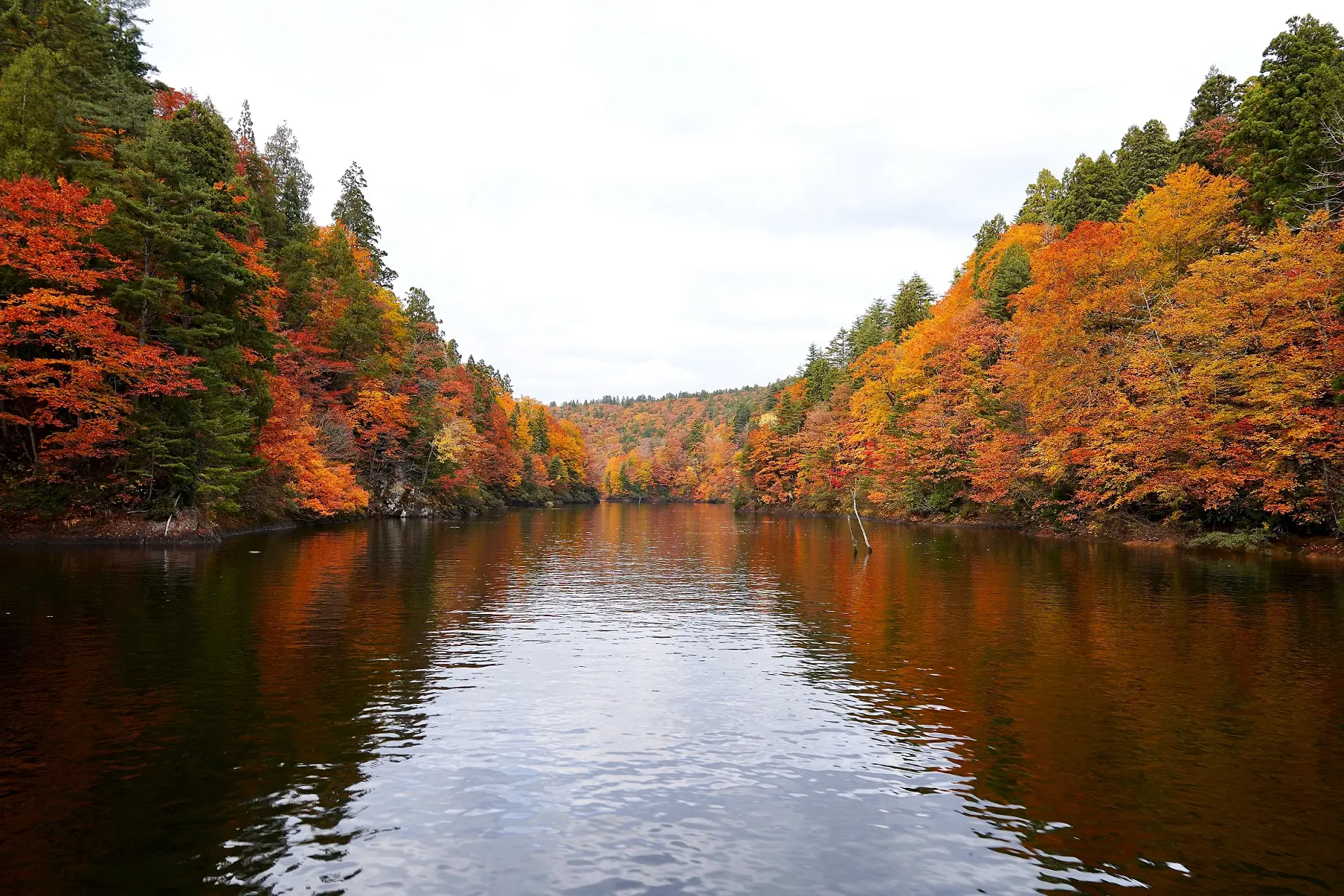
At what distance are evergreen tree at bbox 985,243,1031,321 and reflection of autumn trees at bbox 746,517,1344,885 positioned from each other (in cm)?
3647

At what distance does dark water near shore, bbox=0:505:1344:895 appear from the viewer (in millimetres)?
8016

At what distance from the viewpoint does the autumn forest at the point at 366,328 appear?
32375mm

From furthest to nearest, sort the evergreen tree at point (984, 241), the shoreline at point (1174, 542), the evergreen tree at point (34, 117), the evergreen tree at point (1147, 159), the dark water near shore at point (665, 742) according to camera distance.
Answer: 1. the evergreen tree at point (984, 241)
2. the evergreen tree at point (1147, 159)
3. the evergreen tree at point (34, 117)
4. the shoreline at point (1174, 542)
5. the dark water near shore at point (665, 742)

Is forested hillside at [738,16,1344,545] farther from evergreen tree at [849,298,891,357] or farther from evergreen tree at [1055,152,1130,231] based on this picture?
evergreen tree at [849,298,891,357]

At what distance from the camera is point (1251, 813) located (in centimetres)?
912

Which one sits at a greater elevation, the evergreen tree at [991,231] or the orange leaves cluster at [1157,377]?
the evergreen tree at [991,231]

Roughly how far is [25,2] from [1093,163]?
252 ft

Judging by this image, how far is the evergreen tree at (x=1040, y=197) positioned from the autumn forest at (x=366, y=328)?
17701 mm

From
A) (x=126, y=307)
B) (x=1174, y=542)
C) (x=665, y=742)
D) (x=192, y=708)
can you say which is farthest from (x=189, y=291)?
(x=1174, y=542)

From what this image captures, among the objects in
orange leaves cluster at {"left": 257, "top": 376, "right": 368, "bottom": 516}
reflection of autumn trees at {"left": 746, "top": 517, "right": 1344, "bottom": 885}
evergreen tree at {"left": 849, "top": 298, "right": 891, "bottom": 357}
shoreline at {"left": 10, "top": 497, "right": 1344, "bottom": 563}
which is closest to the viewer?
reflection of autumn trees at {"left": 746, "top": 517, "right": 1344, "bottom": 885}

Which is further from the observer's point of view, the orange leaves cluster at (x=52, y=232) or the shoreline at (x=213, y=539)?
the shoreline at (x=213, y=539)

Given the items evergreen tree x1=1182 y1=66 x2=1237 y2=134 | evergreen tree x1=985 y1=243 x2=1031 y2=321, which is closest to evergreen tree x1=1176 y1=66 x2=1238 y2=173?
evergreen tree x1=1182 y1=66 x2=1237 y2=134

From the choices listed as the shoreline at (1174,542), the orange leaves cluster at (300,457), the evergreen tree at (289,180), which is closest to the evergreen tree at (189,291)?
the orange leaves cluster at (300,457)

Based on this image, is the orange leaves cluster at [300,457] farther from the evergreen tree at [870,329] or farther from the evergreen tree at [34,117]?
the evergreen tree at [870,329]
